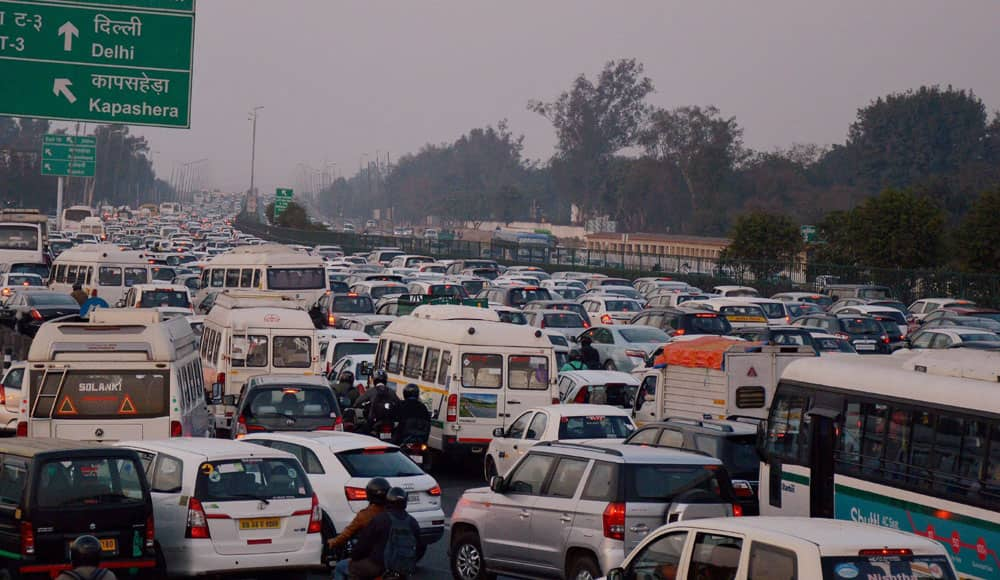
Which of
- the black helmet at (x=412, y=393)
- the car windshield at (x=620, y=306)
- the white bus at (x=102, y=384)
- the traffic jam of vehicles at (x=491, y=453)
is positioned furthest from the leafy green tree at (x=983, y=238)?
the white bus at (x=102, y=384)

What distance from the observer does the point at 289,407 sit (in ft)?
61.8

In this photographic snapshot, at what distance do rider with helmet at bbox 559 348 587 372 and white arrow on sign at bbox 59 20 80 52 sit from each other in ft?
34.3

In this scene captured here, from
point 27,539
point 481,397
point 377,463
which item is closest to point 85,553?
point 27,539

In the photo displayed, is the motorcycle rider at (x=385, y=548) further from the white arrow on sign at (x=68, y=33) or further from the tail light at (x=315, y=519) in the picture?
the white arrow on sign at (x=68, y=33)

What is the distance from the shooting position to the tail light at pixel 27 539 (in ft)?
37.4

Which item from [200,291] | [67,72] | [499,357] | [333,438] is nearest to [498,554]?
[333,438]

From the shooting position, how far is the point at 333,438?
48.2 ft

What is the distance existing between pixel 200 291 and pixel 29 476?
30302 millimetres

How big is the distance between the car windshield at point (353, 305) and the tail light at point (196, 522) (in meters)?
24.4

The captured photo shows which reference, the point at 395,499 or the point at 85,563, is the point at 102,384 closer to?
the point at 395,499

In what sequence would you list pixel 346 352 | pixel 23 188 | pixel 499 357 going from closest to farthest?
pixel 499 357 < pixel 346 352 < pixel 23 188

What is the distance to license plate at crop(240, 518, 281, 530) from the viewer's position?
1231 cm

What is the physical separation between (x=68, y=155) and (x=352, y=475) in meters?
63.4

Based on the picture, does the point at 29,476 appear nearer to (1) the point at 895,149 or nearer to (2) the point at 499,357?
(2) the point at 499,357
